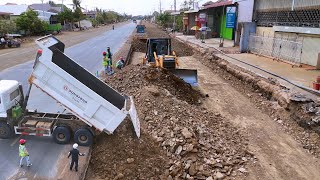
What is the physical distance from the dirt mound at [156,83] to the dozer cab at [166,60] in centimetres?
90

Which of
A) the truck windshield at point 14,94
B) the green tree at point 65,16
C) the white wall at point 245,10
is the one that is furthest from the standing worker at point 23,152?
the green tree at point 65,16

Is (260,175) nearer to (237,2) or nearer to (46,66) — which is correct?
(46,66)

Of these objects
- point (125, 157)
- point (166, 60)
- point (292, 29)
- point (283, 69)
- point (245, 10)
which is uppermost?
point (245, 10)

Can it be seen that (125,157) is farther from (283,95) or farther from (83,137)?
(283,95)

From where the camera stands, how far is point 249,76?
18.4 metres

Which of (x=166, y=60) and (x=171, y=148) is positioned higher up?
(x=166, y=60)

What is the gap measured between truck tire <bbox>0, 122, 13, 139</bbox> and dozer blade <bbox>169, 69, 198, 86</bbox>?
9.63 metres

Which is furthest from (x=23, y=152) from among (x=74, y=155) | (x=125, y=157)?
(x=125, y=157)

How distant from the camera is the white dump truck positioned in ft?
29.5

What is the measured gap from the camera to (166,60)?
1791cm

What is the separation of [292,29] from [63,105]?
19.3 metres

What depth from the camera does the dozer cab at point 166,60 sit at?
16970 mm

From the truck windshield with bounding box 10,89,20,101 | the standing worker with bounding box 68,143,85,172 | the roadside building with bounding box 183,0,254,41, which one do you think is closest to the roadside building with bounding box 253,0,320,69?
the roadside building with bounding box 183,0,254,41

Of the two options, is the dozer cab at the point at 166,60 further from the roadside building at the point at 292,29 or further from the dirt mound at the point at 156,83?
the roadside building at the point at 292,29
